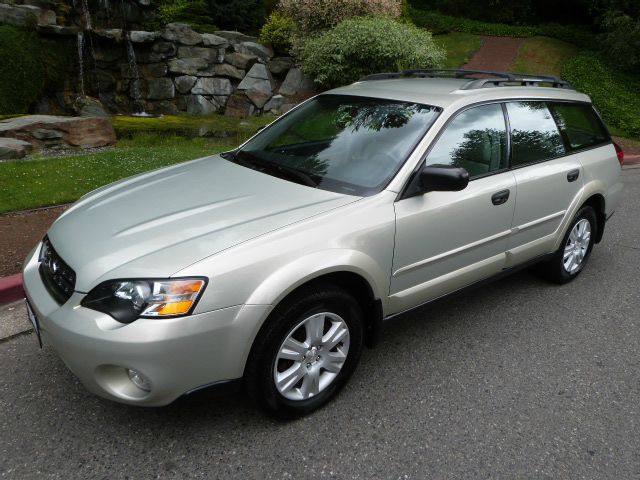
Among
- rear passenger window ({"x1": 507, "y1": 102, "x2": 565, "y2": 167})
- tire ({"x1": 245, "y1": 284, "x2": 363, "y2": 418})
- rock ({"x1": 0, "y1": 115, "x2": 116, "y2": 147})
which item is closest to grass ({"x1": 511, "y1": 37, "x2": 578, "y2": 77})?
rock ({"x1": 0, "y1": 115, "x2": 116, "y2": 147})

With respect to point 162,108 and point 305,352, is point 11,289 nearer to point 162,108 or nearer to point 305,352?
point 305,352

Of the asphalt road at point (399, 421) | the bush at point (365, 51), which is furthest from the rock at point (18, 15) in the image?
the asphalt road at point (399, 421)

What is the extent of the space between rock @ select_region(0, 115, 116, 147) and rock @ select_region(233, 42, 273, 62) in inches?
235

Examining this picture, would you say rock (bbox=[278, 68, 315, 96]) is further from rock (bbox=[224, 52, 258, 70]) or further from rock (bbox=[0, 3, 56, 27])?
rock (bbox=[0, 3, 56, 27])

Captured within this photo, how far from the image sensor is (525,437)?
2752mm

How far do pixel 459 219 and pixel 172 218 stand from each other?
1662 millimetres

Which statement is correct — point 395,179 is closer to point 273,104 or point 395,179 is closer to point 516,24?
point 273,104

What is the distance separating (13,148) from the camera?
310 inches

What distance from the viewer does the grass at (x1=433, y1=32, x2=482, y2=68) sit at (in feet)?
58.8

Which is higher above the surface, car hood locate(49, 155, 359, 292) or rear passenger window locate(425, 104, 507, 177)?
rear passenger window locate(425, 104, 507, 177)

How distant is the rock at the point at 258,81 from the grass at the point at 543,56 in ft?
27.0

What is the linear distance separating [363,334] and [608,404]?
1.40m

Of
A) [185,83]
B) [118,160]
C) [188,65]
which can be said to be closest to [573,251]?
[118,160]

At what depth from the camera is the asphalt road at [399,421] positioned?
2.51 metres
